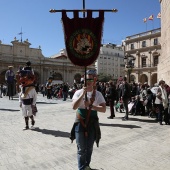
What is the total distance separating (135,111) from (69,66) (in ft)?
155

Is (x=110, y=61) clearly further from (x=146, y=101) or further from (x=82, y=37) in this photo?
Result: (x=82, y=37)

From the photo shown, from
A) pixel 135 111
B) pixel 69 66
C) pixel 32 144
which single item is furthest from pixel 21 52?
pixel 32 144

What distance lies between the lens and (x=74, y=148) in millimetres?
5117

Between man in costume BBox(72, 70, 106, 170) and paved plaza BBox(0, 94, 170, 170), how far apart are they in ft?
1.93

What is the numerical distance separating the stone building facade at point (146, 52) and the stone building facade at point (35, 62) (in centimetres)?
1169

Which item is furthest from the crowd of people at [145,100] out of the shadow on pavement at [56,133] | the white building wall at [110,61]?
the white building wall at [110,61]

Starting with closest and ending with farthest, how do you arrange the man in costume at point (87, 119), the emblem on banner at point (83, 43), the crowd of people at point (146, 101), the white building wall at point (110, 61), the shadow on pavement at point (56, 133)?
the man in costume at point (87, 119) → the emblem on banner at point (83, 43) → the shadow on pavement at point (56, 133) → the crowd of people at point (146, 101) → the white building wall at point (110, 61)

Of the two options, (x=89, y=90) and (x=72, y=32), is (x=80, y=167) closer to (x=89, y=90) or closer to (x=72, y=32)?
(x=89, y=90)

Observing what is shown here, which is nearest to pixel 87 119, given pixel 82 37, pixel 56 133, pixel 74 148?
pixel 82 37

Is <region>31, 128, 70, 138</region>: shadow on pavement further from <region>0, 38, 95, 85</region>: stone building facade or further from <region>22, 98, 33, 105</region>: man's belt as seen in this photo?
<region>0, 38, 95, 85</region>: stone building facade

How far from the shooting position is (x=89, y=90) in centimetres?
373

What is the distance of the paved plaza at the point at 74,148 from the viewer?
4152 millimetres

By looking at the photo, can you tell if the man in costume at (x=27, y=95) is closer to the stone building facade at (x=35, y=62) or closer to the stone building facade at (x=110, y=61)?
the stone building facade at (x=35, y=62)

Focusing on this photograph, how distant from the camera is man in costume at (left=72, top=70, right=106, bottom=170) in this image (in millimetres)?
3539
